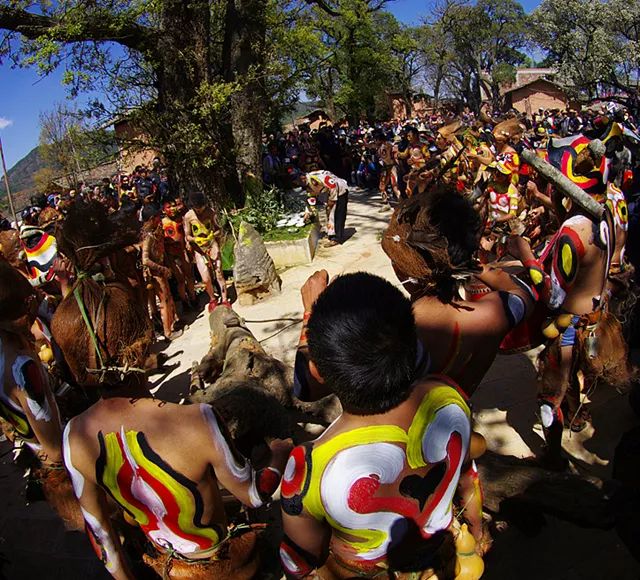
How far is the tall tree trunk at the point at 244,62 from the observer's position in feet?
35.3

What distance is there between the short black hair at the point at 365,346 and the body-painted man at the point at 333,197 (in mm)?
8182

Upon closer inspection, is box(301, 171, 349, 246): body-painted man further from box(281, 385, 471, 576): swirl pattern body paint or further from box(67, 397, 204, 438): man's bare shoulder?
box(281, 385, 471, 576): swirl pattern body paint

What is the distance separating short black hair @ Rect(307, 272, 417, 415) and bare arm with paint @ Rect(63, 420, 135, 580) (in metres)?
1.00

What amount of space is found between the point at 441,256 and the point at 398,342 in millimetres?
713

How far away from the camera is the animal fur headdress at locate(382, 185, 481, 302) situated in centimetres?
187

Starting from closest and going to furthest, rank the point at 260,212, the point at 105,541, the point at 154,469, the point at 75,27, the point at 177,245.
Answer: the point at 154,469, the point at 105,541, the point at 177,245, the point at 75,27, the point at 260,212

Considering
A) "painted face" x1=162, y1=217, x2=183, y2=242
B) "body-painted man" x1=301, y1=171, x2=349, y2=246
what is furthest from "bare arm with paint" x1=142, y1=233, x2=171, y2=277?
"body-painted man" x1=301, y1=171, x2=349, y2=246

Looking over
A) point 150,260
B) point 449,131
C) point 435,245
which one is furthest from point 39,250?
point 449,131

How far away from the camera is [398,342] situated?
4.08 feet

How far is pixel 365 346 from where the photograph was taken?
1.22 metres

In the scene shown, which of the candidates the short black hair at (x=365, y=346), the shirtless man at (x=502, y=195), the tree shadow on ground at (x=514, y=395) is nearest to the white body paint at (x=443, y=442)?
the short black hair at (x=365, y=346)

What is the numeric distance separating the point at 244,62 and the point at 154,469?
1087 centimetres

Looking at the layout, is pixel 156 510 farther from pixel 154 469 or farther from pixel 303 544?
pixel 303 544

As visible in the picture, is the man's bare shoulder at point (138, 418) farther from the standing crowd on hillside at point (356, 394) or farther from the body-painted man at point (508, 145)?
the body-painted man at point (508, 145)
